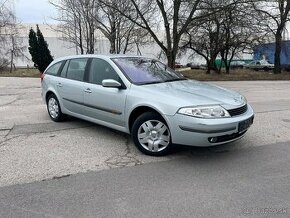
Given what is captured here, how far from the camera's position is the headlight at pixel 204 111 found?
4.53m

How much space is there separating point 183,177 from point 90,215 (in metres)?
1.41

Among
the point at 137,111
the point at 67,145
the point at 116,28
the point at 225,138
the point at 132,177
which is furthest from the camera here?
the point at 116,28

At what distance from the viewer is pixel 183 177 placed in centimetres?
425

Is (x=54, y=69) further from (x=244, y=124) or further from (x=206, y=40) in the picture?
(x=206, y=40)

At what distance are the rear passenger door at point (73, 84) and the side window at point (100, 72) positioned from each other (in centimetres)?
26

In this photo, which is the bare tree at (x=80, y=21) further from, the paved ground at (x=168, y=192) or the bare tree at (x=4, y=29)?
the paved ground at (x=168, y=192)

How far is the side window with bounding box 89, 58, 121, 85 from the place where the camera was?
5750 mm

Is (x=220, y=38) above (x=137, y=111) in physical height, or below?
above

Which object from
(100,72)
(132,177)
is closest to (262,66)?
(100,72)

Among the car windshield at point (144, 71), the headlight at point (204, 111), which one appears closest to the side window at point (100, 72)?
the car windshield at point (144, 71)

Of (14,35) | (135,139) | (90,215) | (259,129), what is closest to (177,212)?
(90,215)

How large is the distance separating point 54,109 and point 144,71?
101 inches

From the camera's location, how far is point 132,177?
14.0 feet

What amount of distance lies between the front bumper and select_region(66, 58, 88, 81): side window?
244cm
